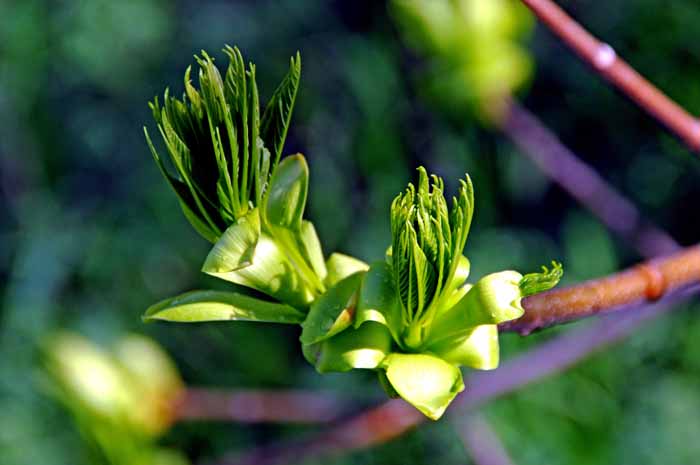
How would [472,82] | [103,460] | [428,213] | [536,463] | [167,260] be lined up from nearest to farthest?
[428,213] < [103,460] < [472,82] < [536,463] < [167,260]

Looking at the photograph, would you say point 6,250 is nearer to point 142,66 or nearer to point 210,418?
point 142,66

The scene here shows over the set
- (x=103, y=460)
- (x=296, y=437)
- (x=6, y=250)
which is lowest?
(x=296, y=437)

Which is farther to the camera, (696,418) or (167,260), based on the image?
(167,260)

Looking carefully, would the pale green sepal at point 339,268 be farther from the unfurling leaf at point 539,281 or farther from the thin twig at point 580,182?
the thin twig at point 580,182

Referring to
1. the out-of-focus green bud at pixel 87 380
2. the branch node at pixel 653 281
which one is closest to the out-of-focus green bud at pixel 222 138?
the branch node at pixel 653 281

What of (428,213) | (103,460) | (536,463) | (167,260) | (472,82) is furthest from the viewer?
(167,260)

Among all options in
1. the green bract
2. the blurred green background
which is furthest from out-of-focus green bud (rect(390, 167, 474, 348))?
the blurred green background

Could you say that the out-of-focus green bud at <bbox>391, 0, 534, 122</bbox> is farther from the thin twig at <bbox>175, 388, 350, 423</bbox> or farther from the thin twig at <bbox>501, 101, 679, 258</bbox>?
the thin twig at <bbox>175, 388, 350, 423</bbox>

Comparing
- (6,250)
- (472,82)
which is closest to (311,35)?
(472,82)
